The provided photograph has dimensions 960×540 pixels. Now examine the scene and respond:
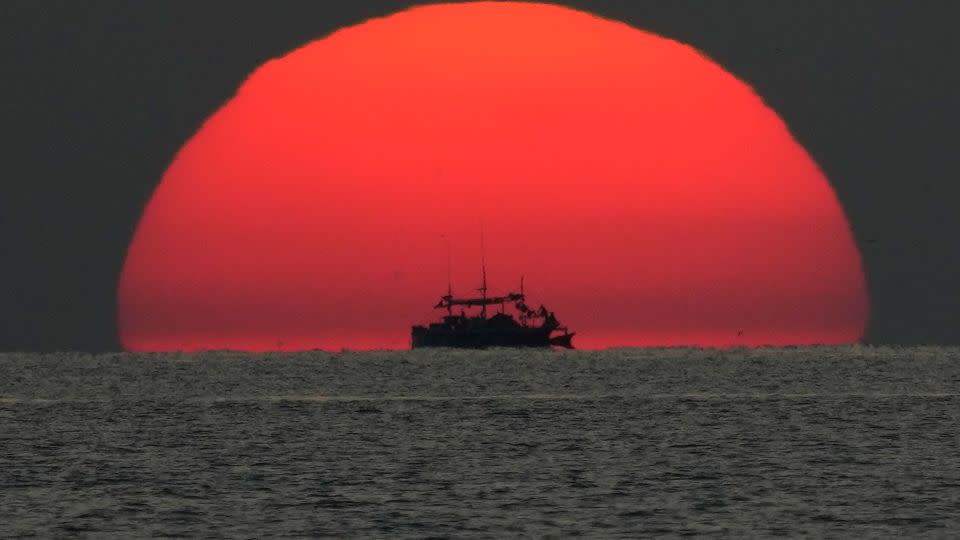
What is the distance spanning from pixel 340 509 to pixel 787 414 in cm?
5688

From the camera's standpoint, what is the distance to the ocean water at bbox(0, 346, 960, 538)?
5497 centimetres

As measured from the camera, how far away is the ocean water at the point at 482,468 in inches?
2164

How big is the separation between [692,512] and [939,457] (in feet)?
72.8

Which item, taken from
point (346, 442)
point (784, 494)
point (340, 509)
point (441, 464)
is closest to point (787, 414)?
point (346, 442)

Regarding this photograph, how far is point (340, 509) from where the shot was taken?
58031 millimetres

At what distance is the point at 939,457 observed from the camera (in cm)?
7606

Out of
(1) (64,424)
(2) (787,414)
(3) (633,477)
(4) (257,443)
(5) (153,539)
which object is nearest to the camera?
(5) (153,539)

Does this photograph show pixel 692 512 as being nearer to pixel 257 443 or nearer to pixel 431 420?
pixel 257 443

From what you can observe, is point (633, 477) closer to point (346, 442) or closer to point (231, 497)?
point (231, 497)

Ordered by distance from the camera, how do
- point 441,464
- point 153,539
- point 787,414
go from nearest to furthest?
point 153,539 → point 441,464 → point 787,414

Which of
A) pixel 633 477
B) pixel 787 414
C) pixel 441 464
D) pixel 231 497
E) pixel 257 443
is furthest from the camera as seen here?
pixel 787 414

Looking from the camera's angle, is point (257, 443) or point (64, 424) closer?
point (257, 443)

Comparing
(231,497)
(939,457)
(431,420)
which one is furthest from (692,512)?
(431,420)

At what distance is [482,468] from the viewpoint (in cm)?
7188
